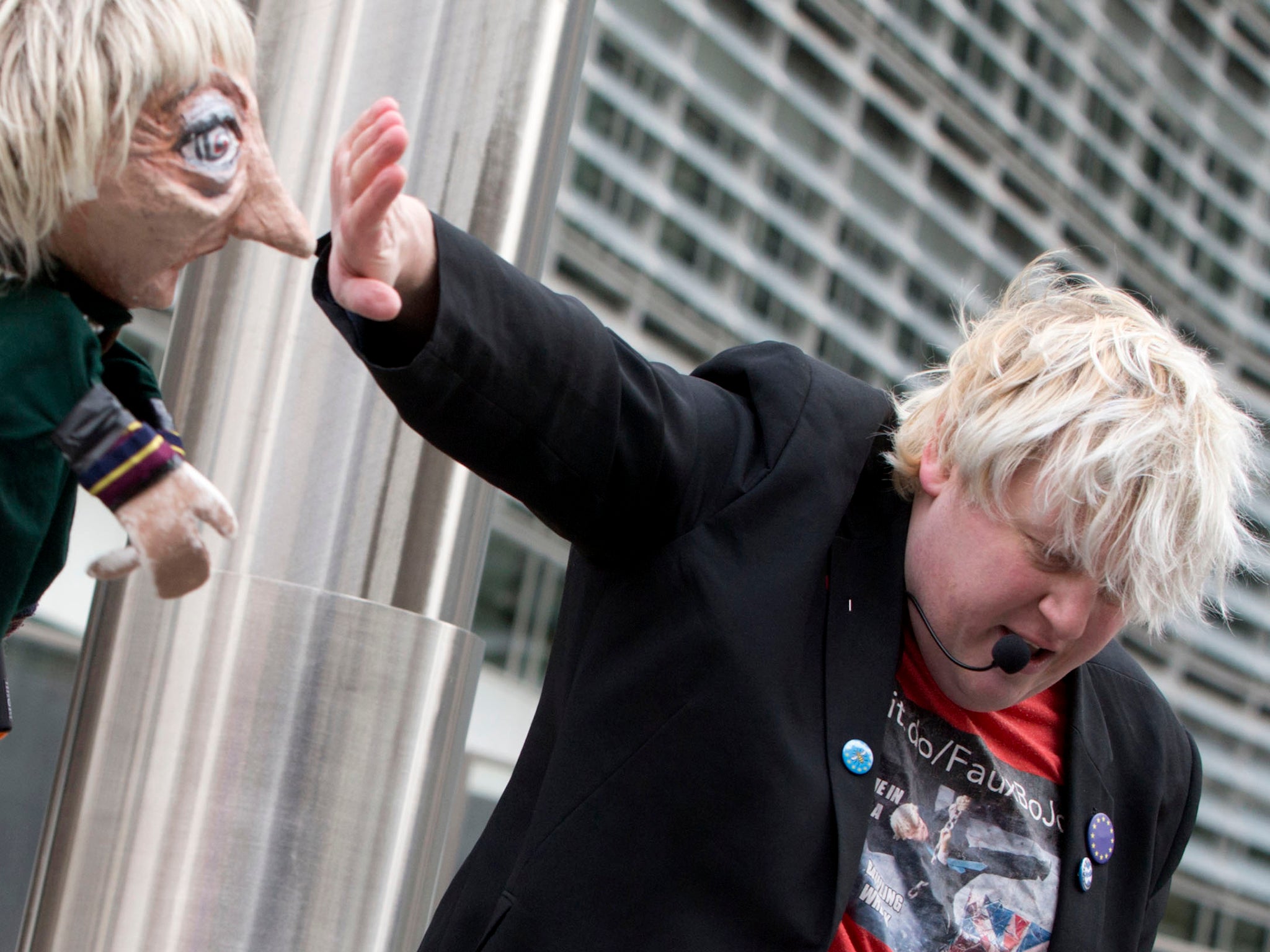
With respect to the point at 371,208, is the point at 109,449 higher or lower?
lower

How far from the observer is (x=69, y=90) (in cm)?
103

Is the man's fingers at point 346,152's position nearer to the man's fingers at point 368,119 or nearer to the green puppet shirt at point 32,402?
the man's fingers at point 368,119

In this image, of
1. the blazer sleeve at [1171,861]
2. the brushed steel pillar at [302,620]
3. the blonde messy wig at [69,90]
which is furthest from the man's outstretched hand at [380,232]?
the blazer sleeve at [1171,861]

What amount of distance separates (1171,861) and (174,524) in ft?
5.36

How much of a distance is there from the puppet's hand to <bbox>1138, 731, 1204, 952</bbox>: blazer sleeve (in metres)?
1.53

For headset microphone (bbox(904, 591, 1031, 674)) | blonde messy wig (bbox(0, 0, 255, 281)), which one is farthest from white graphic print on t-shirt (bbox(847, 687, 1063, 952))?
blonde messy wig (bbox(0, 0, 255, 281))

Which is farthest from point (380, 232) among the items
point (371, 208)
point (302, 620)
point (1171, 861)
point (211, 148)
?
point (1171, 861)

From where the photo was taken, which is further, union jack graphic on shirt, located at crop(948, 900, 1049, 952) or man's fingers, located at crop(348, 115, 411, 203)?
union jack graphic on shirt, located at crop(948, 900, 1049, 952)

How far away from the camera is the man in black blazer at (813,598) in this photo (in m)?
1.39

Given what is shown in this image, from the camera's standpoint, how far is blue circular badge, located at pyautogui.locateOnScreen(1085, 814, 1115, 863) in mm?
1893

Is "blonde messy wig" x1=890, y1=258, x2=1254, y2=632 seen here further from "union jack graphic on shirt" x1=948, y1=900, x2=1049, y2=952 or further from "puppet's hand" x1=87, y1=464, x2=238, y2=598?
"puppet's hand" x1=87, y1=464, x2=238, y2=598

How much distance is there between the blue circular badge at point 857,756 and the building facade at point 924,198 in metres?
11.3

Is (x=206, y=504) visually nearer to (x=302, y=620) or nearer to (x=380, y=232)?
(x=380, y=232)

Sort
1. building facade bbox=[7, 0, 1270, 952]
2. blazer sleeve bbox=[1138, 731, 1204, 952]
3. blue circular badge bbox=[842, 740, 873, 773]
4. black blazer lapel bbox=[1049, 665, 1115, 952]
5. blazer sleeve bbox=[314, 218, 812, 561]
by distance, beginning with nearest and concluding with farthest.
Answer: blazer sleeve bbox=[314, 218, 812, 561]
blue circular badge bbox=[842, 740, 873, 773]
black blazer lapel bbox=[1049, 665, 1115, 952]
blazer sleeve bbox=[1138, 731, 1204, 952]
building facade bbox=[7, 0, 1270, 952]
